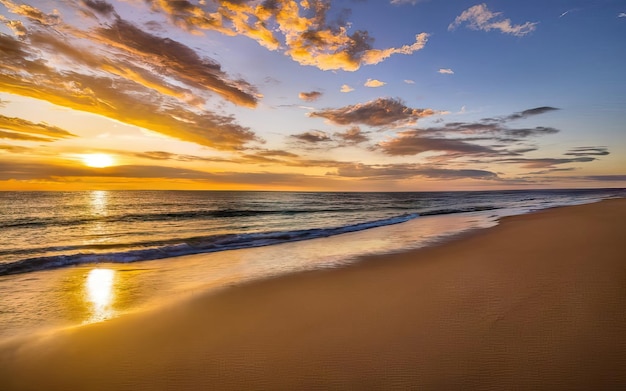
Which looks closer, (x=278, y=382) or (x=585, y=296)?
(x=278, y=382)

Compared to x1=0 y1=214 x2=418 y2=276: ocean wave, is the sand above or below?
above

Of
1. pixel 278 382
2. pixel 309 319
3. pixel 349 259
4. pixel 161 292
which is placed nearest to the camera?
pixel 278 382

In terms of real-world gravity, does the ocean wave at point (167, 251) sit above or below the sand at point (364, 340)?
below

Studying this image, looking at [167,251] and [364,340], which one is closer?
[364,340]

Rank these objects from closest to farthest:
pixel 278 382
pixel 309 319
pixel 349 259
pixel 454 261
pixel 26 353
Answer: pixel 278 382 → pixel 26 353 → pixel 309 319 → pixel 454 261 → pixel 349 259

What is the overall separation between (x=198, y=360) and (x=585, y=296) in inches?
250

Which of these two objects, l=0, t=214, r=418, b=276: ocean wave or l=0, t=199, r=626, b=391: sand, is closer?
l=0, t=199, r=626, b=391: sand

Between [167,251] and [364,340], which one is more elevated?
[364,340]

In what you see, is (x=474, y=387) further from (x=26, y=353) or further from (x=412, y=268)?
(x=26, y=353)

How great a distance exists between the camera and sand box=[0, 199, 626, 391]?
337 cm

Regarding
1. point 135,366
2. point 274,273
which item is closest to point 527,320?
point 135,366

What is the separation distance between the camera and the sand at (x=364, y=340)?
337 centimetres

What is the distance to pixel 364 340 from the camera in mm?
4168

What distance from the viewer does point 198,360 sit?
390 cm
